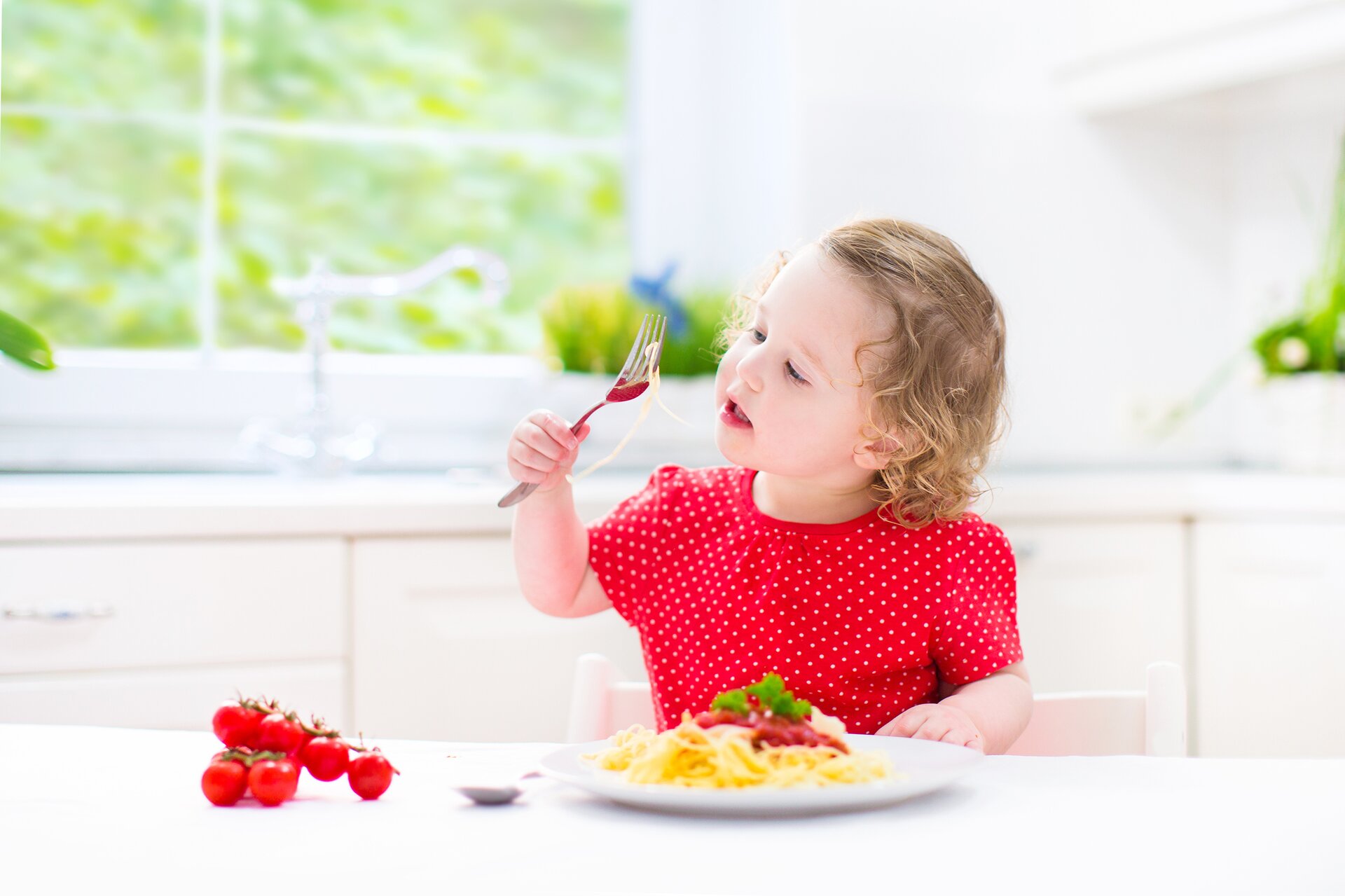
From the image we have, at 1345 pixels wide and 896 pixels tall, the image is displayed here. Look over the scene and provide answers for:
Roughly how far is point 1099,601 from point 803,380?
102 cm

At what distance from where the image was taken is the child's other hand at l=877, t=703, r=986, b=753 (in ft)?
2.68

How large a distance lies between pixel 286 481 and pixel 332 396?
342 mm

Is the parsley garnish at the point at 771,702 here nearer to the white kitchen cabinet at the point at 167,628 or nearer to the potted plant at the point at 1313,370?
the white kitchen cabinet at the point at 167,628

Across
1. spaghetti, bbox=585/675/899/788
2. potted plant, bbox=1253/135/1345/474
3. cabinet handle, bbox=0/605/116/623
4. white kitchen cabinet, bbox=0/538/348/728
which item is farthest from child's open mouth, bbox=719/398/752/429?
potted plant, bbox=1253/135/1345/474

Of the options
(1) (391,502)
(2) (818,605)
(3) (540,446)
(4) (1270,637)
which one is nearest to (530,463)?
(3) (540,446)

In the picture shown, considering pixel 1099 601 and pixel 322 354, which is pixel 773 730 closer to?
pixel 1099 601

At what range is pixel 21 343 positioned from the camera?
4.34ft

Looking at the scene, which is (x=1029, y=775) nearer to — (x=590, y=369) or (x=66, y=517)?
(x=66, y=517)

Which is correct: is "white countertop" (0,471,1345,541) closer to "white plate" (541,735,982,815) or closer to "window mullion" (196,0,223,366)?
"window mullion" (196,0,223,366)

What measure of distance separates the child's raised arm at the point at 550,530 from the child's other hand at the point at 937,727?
0.30 m

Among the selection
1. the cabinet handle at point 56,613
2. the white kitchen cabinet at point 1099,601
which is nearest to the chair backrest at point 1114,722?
the white kitchen cabinet at point 1099,601

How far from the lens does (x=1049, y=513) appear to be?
1.79 metres

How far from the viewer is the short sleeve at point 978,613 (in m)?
0.98

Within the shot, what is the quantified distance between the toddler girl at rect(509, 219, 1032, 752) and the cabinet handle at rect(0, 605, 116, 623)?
2.16ft
